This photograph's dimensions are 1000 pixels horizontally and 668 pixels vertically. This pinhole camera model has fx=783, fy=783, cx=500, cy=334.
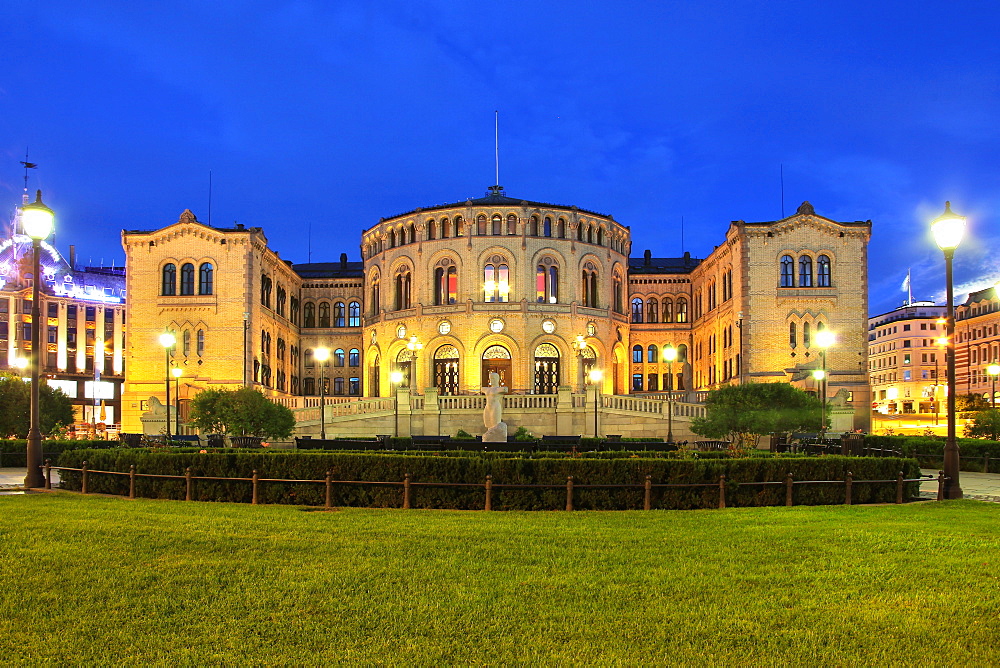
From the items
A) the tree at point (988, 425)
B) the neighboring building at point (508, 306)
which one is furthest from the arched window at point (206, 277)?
the tree at point (988, 425)

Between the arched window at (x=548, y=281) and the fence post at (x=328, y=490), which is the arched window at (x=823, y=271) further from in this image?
the fence post at (x=328, y=490)

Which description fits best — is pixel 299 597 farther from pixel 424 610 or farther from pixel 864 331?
pixel 864 331

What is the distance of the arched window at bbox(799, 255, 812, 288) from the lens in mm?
51031

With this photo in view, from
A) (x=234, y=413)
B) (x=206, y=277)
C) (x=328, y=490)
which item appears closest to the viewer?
(x=328, y=490)

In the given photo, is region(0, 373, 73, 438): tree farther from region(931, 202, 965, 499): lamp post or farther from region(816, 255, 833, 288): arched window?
region(816, 255, 833, 288): arched window

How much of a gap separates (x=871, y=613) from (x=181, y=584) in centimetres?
696

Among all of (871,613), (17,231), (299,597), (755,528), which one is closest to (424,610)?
(299,597)

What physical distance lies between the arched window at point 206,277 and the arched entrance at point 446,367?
15.6 meters

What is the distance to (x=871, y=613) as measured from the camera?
7371 mm

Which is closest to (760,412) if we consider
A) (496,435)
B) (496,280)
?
(496,435)

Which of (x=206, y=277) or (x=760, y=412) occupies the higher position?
(x=206, y=277)

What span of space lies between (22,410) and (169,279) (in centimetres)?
1993

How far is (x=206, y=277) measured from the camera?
51.9 meters

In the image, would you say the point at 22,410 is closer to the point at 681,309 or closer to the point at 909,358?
the point at 681,309
